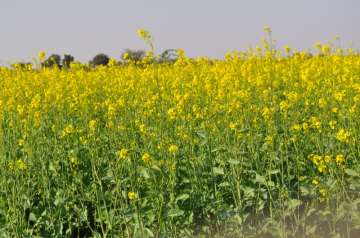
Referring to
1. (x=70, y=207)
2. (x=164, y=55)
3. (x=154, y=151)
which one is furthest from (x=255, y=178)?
(x=164, y=55)

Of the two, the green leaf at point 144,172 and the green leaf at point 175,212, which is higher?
the green leaf at point 144,172

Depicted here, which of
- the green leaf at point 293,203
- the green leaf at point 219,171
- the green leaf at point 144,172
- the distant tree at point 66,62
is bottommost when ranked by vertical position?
the green leaf at point 293,203

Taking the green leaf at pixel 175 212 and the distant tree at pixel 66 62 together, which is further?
the distant tree at pixel 66 62

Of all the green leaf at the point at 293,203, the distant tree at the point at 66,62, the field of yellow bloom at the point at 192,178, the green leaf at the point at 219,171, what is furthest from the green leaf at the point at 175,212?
the distant tree at the point at 66,62

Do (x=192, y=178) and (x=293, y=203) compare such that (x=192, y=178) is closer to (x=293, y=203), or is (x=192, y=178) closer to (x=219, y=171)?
(x=219, y=171)

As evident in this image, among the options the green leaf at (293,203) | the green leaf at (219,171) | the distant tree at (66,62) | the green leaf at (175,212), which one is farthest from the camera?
the distant tree at (66,62)

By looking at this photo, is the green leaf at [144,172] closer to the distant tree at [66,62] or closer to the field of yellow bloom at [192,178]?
the field of yellow bloom at [192,178]

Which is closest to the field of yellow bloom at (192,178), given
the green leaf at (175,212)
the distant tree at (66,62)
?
the green leaf at (175,212)

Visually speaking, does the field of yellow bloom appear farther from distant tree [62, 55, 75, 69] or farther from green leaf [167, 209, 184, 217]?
distant tree [62, 55, 75, 69]

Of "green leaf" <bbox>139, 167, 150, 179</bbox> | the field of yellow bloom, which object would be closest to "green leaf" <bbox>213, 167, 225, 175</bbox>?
the field of yellow bloom

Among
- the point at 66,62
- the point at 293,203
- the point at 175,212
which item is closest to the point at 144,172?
the point at 175,212

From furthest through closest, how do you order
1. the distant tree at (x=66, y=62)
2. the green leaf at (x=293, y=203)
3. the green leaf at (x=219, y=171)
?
the distant tree at (x=66, y=62) < the green leaf at (x=219, y=171) < the green leaf at (x=293, y=203)

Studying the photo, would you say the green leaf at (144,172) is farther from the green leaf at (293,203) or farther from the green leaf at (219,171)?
the green leaf at (293,203)

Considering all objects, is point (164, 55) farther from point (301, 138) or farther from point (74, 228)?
point (74, 228)
